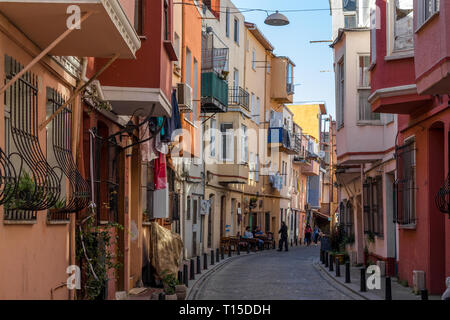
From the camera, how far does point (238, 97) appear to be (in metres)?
39.8

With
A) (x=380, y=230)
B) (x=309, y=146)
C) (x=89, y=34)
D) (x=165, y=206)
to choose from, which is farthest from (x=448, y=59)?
(x=309, y=146)

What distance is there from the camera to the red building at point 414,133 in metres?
15.6

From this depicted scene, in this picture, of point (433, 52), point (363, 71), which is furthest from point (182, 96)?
point (433, 52)

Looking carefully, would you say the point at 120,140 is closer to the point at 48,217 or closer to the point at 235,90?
the point at 48,217

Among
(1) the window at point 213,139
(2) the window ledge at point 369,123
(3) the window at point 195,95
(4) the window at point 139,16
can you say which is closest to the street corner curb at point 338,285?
(2) the window ledge at point 369,123

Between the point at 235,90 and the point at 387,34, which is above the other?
the point at 235,90

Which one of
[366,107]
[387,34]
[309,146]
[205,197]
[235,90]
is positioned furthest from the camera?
[309,146]

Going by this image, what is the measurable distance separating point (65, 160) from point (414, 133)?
9591mm

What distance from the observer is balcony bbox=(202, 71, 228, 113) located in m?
29.3

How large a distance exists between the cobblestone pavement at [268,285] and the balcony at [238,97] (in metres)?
14.3

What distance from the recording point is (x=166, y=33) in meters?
14.8

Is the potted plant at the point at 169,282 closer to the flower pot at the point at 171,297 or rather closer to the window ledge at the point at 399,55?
the flower pot at the point at 171,297

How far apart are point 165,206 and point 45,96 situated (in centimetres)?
971

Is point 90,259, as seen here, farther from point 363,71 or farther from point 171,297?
point 363,71
